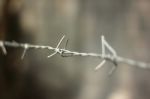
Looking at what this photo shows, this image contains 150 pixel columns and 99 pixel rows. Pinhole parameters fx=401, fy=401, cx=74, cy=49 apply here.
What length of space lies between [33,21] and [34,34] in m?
0.08

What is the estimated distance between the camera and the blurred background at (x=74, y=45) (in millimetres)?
2236

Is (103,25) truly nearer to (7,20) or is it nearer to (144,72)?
(144,72)

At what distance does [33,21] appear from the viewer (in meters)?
2.30

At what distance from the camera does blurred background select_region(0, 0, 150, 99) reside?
7.34ft

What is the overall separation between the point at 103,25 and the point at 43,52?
377 mm

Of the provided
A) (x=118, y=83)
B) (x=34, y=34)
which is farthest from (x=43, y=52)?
(x=118, y=83)

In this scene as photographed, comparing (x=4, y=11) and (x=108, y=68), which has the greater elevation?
(x=4, y=11)

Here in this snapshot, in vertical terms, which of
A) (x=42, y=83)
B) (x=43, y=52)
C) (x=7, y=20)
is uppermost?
(x=7, y=20)

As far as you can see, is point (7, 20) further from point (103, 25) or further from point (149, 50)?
point (149, 50)

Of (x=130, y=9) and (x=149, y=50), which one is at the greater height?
(x=130, y=9)

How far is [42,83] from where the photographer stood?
2229 millimetres

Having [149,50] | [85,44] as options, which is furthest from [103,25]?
[149,50]

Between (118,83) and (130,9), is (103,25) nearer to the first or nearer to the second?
(130,9)

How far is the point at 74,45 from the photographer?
228 centimetres
